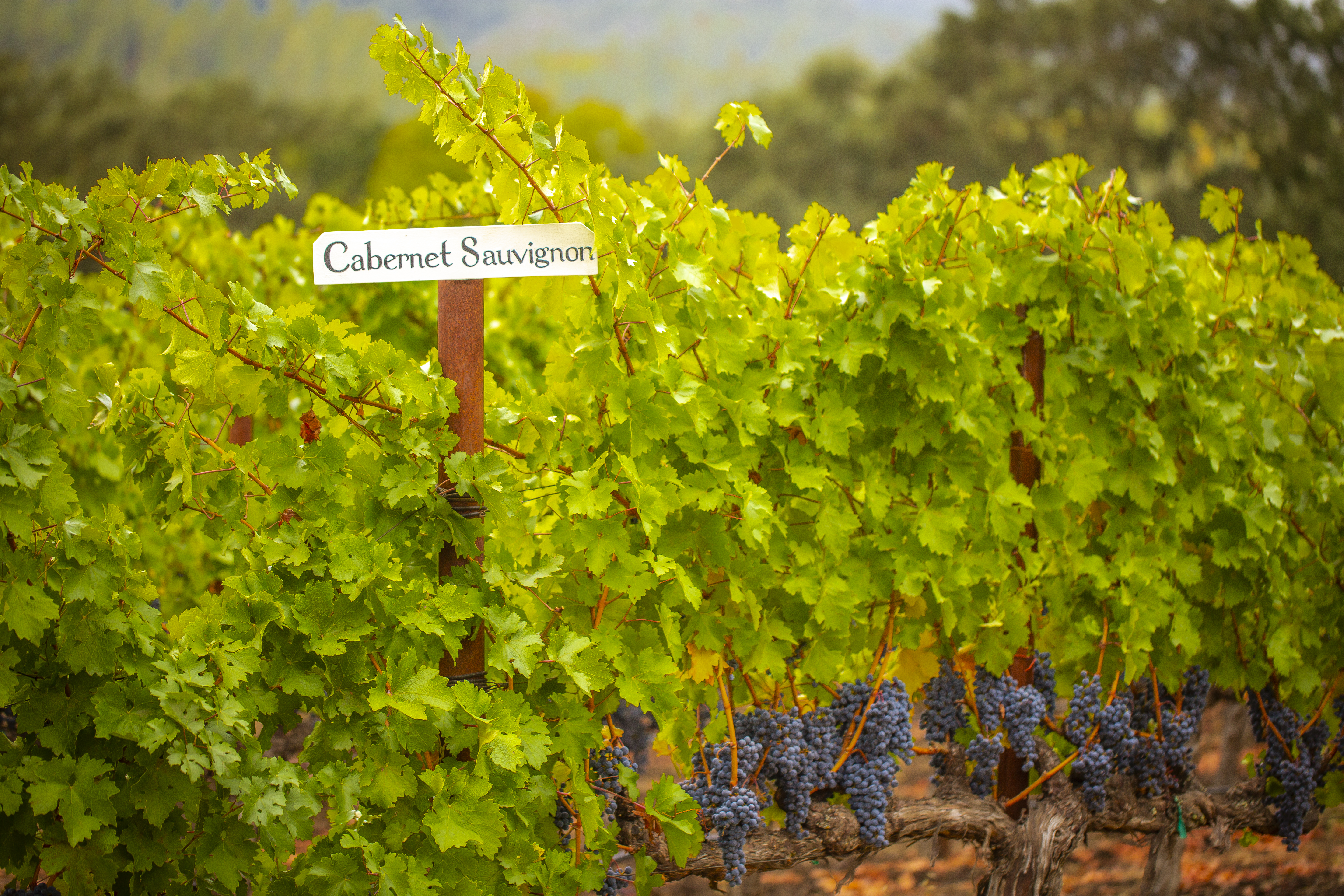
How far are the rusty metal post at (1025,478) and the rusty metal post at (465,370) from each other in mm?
1597

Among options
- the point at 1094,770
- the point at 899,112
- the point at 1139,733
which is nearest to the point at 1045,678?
the point at 1094,770

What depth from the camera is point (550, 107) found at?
66.8 feet

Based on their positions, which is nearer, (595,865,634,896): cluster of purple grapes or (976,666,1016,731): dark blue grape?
(595,865,634,896): cluster of purple grapes

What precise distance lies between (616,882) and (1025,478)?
154 cm

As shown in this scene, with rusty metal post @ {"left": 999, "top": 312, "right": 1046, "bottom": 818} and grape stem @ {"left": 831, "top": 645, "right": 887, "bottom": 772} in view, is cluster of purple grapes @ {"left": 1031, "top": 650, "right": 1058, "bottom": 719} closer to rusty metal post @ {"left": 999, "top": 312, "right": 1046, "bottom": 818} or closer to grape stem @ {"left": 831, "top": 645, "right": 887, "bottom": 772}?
rusty metal post @ {"left": 999, "top": 312, "right": 1046, "bottom": 818}

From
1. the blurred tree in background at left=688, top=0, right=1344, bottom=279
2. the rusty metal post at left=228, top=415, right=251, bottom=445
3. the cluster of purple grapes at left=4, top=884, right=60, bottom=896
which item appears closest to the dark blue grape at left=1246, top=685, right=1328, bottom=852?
the cluster of purple grapes at left=4, top=884, right=60, bottom=896

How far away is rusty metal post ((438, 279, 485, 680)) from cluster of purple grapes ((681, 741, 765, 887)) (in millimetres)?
626

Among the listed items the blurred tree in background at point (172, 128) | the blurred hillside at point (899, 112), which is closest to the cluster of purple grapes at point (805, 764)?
the blurred hillside at point (899, 112)

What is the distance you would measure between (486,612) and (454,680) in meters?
0.20

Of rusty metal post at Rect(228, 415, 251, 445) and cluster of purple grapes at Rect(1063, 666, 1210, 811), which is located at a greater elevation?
rusty metal post at Rect(228, 415, 251, 445)

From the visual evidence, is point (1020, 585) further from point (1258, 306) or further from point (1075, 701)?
point (1258, 306)

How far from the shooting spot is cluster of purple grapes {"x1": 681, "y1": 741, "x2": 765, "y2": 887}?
7.68 feet

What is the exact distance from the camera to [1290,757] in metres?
3.27

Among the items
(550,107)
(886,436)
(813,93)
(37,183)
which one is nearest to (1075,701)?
(886,436)
